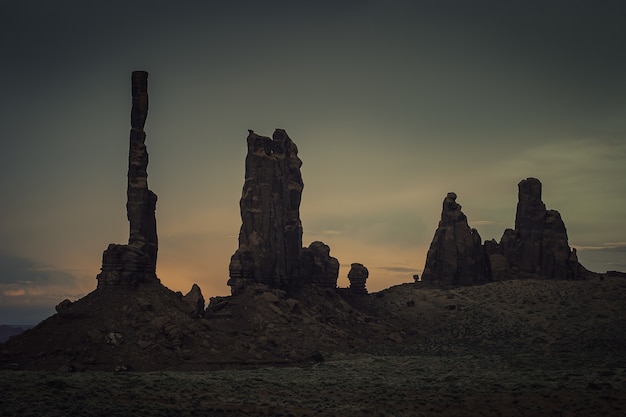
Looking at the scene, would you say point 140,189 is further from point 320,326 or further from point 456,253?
point 456,253

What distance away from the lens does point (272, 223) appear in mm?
112938

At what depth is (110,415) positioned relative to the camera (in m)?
53.6

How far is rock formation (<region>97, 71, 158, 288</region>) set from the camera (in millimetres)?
90938

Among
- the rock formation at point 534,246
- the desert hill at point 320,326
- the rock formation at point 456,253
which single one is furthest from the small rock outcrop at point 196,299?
the rock formation at point 534,246

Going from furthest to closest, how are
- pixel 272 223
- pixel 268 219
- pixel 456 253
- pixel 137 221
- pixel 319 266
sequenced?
pixel 456 253, pixel 319 266, pixel 272 223, pixel 268 219, pixel 137 221

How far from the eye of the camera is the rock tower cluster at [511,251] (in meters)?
135

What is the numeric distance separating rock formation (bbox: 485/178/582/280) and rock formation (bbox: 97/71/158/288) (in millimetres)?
67535

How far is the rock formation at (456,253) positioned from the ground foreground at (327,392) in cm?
5044

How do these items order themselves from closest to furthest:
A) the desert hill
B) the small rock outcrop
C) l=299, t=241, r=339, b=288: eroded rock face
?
the desert hill < the small rock outcrop < l=299, t=241, r=339, b=288: eroded rock face

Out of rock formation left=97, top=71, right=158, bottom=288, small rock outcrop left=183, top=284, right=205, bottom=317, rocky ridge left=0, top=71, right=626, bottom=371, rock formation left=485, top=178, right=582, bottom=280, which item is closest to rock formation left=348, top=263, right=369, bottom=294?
rocky ridge left=0, top=71, right=626, bottom=371

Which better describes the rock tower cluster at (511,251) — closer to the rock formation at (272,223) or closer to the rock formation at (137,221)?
the rock formation at (272,223)

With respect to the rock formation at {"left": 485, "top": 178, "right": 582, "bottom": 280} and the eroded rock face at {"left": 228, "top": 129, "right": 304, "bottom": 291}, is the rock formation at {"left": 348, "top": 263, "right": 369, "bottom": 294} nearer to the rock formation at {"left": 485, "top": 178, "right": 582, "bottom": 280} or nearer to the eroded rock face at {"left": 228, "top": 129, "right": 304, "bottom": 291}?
the eroded rock face at {"left": 228, "top": 129, "right": 304, "bottom": 291}

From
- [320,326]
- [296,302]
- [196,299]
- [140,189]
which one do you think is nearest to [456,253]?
[296,302]

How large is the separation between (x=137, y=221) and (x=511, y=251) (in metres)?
73.9
